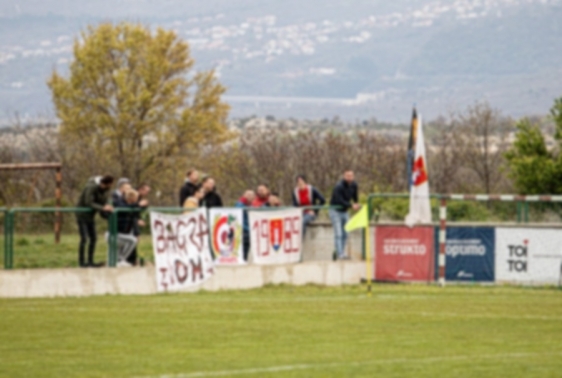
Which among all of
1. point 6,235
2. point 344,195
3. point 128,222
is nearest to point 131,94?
point 344,195

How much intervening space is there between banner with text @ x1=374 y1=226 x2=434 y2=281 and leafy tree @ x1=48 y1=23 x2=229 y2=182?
39433 mm

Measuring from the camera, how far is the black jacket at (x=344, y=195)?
29.8 m

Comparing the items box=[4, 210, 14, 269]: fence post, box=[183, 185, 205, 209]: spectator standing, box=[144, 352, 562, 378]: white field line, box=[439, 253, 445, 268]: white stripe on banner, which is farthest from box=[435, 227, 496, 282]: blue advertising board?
box=[144, 352, 562, 378]: white field line

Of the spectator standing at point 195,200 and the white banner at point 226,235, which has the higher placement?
the spectator standing at point 195,200

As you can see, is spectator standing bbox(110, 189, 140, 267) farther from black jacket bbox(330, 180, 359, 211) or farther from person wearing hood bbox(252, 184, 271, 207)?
black jacket bbox(330, 180, 359, 211)

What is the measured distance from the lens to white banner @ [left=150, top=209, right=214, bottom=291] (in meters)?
26.0

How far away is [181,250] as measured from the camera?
26438mm

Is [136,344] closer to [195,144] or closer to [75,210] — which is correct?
[75,210]

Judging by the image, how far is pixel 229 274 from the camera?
27.4 m

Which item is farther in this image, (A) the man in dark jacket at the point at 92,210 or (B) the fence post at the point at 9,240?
(A) the man in dark jacket at the point at 92,210

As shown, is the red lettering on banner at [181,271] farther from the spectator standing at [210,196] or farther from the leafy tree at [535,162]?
the leafy tree at [535,162]

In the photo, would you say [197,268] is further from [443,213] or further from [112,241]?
[443,213]

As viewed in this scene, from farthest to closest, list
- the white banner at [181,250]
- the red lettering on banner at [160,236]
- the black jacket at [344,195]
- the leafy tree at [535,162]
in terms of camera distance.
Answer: the leafy tree at [535,162] → the black jacket at [344,195] → the red lettering on banner at [160,236] → the white banner at [181,250]

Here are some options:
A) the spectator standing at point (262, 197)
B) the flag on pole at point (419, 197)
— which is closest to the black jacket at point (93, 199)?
the spectator standing at point (262, 197)
